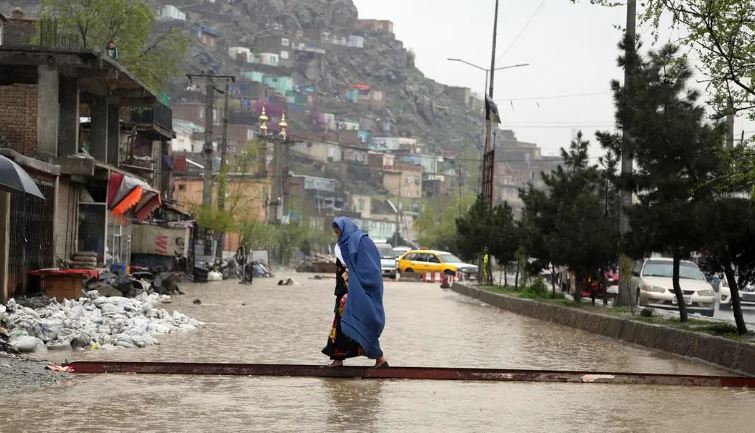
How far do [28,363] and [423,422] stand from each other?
18.5 ft

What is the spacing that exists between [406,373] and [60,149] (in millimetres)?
20523

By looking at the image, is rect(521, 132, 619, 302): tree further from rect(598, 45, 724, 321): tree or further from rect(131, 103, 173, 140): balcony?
rect(131, 103, 173, 140): balcony

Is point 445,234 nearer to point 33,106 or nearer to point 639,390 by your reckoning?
point 33,106

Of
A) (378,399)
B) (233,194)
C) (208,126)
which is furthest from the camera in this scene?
(233,194)

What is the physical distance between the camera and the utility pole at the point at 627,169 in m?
24.1

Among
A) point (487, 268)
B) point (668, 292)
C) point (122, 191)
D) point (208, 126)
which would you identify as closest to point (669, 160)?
point (668, 292)

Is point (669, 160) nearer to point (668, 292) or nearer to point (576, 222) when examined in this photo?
point (576, 222)

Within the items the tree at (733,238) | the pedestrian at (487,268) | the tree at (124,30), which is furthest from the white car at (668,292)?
the tree at (124,30)

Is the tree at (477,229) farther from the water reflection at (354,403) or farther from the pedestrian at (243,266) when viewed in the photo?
the water reflection at (354,403)

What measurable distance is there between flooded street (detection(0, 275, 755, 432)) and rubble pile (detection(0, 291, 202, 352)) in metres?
0.44

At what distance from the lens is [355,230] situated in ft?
48.6

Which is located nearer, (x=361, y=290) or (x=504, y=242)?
(x=361, y=290)

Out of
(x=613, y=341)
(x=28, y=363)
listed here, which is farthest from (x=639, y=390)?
(x=613, y=341)

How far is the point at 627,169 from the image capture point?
1106 inches
